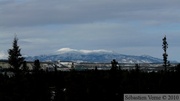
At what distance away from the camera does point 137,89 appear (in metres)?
66.3

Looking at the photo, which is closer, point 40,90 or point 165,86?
point 40,90

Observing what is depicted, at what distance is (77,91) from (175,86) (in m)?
16.5

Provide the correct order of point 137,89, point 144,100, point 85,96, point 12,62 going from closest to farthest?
point 144,100
point 85,96
point 137,89
point 12,62

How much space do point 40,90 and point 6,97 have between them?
3.71 m

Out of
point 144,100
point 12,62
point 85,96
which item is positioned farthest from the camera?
point 12,62

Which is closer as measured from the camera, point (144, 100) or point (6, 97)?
point (144, 100)

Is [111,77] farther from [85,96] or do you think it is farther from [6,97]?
[6,97]

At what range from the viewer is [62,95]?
197 feet

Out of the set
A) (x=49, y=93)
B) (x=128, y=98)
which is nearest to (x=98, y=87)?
(x=49, y=93)

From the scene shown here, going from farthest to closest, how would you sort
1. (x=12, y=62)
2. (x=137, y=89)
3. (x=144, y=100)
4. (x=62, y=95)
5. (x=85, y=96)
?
(x=12, y=62), (x=137, y=89), (x=62, y=95), (x=85, y=96), (x=144, y=100)

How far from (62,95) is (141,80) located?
13.8 meters

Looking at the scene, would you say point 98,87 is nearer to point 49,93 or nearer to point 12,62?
point 49,93

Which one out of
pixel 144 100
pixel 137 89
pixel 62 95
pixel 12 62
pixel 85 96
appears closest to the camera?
pixel 144 100

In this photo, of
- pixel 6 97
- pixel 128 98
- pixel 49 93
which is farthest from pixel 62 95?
pixel 128 98
